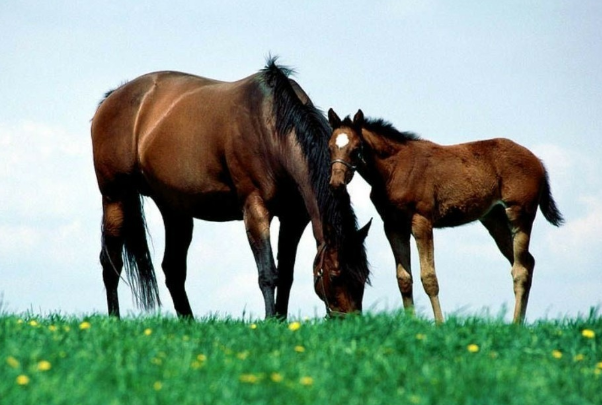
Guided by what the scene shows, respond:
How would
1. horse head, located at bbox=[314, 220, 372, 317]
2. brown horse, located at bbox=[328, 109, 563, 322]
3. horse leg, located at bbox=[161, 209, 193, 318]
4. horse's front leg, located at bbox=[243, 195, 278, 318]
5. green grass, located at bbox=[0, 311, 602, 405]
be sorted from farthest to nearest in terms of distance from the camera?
horse leg, located at bbox=[161, 209, 193, 318]
brown horse, located at bbox=[328, 109, 563, 322]
horse's front leg, located at bbox=[243, 195, 278, 318]
horse head, located at bbox=[314, 220, 372, 317]
green grass, located at bbox=[0, 311, 602, 405]

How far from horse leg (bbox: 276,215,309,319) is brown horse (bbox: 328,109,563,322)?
0.89 m

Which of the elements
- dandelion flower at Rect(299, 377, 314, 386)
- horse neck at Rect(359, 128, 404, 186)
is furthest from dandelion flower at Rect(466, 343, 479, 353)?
horse neck at Rect(359, 128, 404, 186)

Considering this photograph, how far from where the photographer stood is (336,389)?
216 inches

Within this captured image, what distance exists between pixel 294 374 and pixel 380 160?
15.3 ft

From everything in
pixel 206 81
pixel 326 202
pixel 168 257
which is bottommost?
pixel 168 257

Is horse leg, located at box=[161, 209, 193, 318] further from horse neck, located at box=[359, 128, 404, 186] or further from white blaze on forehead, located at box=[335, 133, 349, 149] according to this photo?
white blaze on forehead, located at box=[335, 133, 349, 149]

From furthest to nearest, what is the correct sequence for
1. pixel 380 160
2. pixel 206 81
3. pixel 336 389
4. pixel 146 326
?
pixel 206 81, pixel 380 160, pixel 146 326, pixel 336 389

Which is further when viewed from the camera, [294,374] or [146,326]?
[146,326]

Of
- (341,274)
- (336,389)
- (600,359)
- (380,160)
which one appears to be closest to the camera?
(336,389)

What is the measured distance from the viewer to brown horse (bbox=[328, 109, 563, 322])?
9828 mm

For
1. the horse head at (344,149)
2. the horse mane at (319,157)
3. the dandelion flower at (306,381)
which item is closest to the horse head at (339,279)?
the horse mane at (319,157)

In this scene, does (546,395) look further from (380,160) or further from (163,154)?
(163,154)

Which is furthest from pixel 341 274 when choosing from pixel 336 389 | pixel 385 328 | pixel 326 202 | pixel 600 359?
pixel 336 389

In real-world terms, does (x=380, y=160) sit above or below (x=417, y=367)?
above
